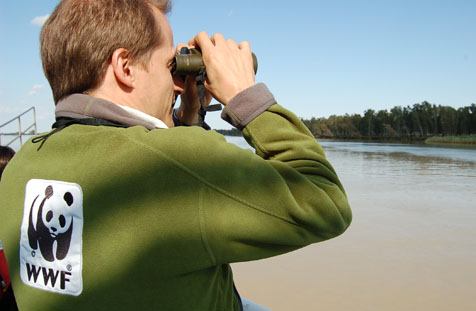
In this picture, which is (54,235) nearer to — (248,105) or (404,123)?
(248,105)

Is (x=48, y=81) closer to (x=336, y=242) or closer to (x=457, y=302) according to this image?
(x=457, y=302)

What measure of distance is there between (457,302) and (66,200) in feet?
14.0

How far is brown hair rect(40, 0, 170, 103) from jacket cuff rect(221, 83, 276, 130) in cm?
30

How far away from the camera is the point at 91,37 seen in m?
1.00

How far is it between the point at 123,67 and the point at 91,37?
0.37ft

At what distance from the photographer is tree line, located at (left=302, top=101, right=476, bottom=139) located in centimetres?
7675

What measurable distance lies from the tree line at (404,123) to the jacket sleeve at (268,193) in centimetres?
8528

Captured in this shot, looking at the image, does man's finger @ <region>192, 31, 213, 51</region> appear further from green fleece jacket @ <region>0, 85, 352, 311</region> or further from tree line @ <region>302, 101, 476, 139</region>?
tree line @ <region>302, 101, 476, 139</region>

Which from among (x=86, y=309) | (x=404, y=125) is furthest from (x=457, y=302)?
(x=404, y=125)

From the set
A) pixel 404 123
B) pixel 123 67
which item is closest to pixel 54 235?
pixel 123 67

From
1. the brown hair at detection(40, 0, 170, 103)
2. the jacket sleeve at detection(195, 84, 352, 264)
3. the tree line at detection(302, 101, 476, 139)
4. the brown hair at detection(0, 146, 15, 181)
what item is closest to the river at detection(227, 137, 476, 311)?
the brown hair at detection(0, 146, 15, 181)

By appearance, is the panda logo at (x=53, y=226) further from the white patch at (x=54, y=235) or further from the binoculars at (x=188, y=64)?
the binoculars at (x=188, y=64)

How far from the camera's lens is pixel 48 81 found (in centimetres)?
112

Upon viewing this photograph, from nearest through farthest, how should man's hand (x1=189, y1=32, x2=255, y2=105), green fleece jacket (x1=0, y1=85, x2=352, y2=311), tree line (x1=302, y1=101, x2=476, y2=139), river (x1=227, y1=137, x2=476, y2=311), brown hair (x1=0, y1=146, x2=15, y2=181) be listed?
green fleece jacket (x1=0, y1=85, x2=352, y2=311) → man's hand (x1=189, y1=32, x2=255, y2=105) → brown hair (x1=0, y1=146, x2=15, y2=181) → river (x1=227, y1=137, x2=476, y2=311) → tree line (x1=302, y1=101, x2=476, y2=139)
